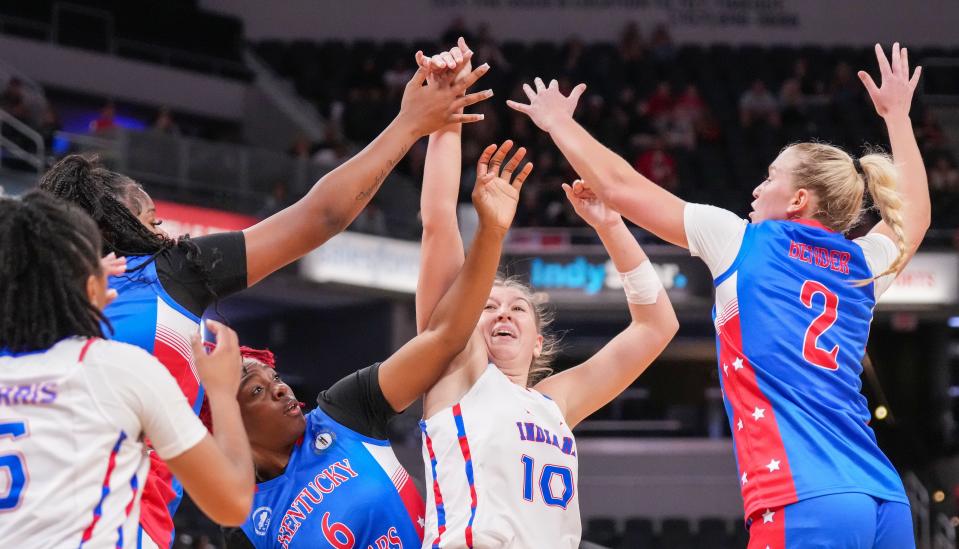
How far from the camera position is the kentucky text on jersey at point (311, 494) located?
134 inches

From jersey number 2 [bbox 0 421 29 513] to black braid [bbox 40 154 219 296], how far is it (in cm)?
73

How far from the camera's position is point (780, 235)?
3.27m

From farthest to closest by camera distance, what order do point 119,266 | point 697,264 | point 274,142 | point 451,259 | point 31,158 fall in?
point 274,142 < point 697,264 < point 31,158 < point 451,259 < point 119,266

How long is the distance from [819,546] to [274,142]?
1504 centimetres

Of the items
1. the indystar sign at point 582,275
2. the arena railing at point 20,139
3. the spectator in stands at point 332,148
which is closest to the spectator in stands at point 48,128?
the arena railing at point 20,139

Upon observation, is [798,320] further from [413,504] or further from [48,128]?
[48,128]

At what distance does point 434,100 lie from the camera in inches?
133

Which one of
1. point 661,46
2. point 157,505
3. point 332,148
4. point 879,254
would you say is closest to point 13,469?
point 157,505

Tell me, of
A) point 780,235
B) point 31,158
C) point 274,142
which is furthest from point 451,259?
point 274,142

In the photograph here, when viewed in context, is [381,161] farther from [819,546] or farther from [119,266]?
[819,546]

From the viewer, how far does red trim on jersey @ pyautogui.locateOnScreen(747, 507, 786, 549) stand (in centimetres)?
307

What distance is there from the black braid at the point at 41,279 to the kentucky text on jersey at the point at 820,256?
1.85m

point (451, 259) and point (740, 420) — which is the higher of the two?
point (451, 259)

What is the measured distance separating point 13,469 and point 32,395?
0.48 feet
